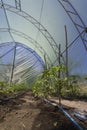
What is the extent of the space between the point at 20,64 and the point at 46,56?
8.25 ft

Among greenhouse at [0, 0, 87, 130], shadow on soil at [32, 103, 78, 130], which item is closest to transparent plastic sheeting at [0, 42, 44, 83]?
greenhouse at [0, 0, 87, 130]

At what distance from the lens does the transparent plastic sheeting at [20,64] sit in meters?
20.4

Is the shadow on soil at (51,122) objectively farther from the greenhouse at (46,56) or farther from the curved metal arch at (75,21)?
the curved metal arch at (75,21)

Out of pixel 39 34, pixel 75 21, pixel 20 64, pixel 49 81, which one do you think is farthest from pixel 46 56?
pixel 49 81

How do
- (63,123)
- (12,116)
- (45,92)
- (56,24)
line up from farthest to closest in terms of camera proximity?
(56,24) → (45,92) → (12,116) → (63,123)

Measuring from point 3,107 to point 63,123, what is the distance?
8.43ft

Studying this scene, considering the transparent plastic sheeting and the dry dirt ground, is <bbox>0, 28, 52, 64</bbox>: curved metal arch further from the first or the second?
the dry dirt ground

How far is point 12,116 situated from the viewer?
636 centimetres

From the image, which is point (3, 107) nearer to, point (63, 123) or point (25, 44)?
point (63, 123)

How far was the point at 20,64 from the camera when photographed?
67.1 feet

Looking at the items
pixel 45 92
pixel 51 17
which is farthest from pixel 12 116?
pixel 51 17

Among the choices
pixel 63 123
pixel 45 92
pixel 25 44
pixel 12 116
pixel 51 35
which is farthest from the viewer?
pixel 25 44

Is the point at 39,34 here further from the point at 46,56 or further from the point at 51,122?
the point at 51,122

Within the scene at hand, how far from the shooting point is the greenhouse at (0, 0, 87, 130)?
649 centimetres
